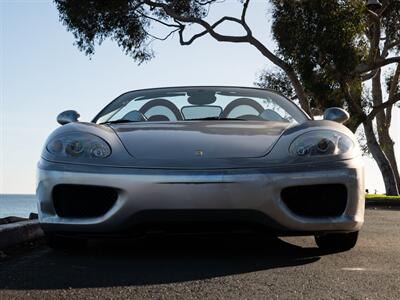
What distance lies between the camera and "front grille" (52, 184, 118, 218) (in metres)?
3.88

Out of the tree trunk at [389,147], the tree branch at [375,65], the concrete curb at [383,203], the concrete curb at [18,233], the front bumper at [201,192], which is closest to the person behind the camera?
the front bumper at [201,192]

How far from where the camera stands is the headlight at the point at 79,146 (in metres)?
4.04

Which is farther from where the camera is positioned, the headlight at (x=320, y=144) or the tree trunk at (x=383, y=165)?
the tree trunk at (x=383, y=165)

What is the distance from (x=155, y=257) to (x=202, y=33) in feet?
58.7

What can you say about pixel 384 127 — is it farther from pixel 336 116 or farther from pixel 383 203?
pixel 336 116

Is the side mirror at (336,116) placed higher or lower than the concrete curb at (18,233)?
higher

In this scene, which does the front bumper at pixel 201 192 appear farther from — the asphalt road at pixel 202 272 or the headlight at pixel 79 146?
the asphalt road at pixel 202 272

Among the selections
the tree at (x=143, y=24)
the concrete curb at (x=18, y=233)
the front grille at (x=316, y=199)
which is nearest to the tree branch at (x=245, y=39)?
the tree at (x=143, y=24)

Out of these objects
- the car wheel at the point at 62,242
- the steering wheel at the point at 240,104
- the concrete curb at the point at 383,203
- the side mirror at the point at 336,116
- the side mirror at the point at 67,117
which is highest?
the side mirror at the point at 67,117

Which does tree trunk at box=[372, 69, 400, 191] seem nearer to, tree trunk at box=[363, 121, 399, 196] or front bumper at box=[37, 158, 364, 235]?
tree trunk at box=[363, 121, 399, 196]

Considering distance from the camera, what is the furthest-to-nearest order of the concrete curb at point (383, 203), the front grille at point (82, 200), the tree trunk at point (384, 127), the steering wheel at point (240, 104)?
the tree trunk at point (384, 127) < the concrete curb at point (383, 203) < the steering wheel at point (240, 104) < the front grille at point (82, 200)

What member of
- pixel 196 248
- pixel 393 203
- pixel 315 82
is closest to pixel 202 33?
pixel 315 82

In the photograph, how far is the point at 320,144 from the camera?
4.10 metres

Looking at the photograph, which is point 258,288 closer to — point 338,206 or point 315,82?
point 338,206
